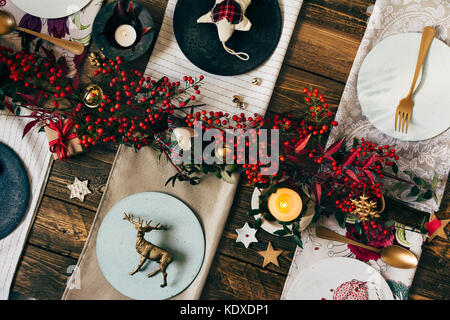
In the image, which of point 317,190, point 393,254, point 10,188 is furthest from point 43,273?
point 393,254

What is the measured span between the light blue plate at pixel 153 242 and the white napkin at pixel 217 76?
0.27m

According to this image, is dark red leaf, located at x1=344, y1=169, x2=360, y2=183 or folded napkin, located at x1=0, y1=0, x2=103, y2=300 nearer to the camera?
dark red leaf, located at x1=344, y1=169, x2=360, y2=183

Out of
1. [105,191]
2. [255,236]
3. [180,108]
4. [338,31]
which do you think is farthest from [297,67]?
[105,191]

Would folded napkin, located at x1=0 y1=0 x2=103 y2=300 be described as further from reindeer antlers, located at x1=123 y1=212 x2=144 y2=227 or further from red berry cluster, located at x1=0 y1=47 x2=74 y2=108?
reindeer antlers, located at x1=123 y1=212 x2=144 y2=227

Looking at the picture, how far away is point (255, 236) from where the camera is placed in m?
0.79

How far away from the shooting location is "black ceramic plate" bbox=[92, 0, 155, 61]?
762mm

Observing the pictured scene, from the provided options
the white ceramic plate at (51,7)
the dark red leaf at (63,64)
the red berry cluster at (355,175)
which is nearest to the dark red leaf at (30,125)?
the dark red leaf at (63,64)

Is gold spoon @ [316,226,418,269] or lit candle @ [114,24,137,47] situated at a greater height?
lit candle @ [114,24,137,47]

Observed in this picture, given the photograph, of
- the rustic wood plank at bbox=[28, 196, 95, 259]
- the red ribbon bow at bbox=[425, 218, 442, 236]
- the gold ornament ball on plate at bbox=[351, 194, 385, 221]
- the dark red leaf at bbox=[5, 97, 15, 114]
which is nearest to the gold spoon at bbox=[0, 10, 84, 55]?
the dark red leaf at bbox=[5, 97, 15, 114]

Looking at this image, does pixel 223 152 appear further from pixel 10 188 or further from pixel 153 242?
pixel 10 188

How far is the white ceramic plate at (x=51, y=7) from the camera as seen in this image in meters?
0.78

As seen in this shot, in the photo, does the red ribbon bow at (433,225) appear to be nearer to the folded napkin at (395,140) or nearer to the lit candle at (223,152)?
the folded napkin at (395,140)

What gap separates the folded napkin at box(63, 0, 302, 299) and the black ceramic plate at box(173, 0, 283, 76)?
21mm

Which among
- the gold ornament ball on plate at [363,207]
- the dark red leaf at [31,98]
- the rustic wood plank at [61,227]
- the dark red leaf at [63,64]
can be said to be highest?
the dark red leaf at [63,64]
